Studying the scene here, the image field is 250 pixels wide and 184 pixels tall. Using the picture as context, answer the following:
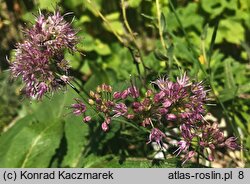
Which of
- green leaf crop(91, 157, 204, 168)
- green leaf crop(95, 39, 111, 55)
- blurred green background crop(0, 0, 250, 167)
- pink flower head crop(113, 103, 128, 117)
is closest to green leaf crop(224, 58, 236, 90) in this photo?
blurred green background crop(0, 0, 250, 167)

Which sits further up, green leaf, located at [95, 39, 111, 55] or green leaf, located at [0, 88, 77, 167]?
green leaf, located at [95, 39, 111, 55]

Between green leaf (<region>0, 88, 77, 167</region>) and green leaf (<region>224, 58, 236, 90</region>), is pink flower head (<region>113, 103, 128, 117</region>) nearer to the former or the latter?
green leaf (<region>0, 88, 77, 167</region>)

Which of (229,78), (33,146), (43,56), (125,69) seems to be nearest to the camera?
(43,56)

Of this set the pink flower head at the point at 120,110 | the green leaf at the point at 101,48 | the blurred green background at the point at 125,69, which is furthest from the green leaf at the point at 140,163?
the green leaf at the point at 101,48

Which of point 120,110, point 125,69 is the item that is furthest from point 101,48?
point 120,110

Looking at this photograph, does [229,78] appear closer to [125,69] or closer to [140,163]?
[125,69]

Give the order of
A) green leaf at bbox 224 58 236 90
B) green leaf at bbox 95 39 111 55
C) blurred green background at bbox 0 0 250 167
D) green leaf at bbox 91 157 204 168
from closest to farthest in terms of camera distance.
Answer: green leaf at bbox 91 157 204 168 → blurred green background at bbox 0 0 250 167 → green leaf at bbox 224 58 236 90 → green leaf at bbox 95 39 111 55
